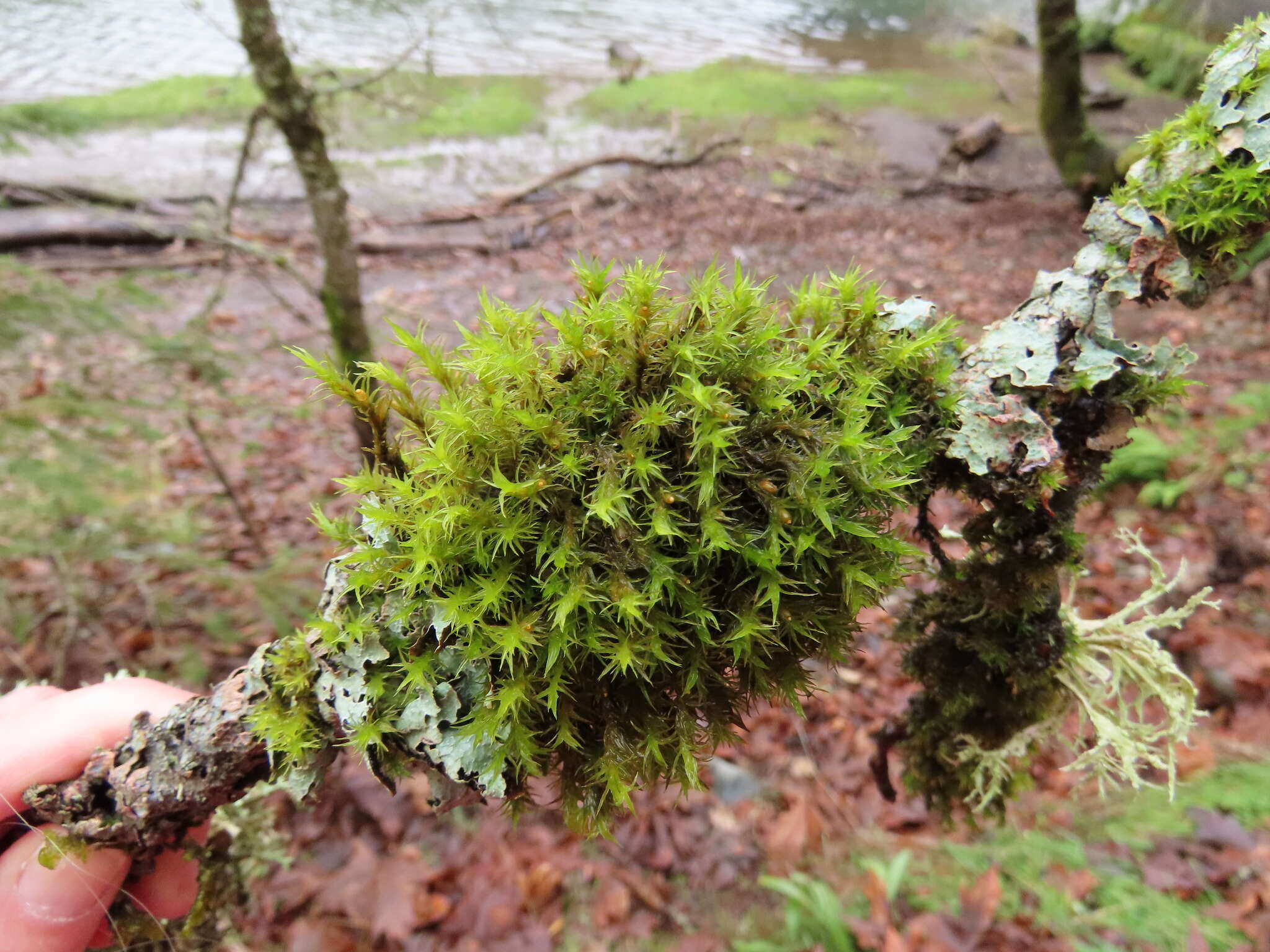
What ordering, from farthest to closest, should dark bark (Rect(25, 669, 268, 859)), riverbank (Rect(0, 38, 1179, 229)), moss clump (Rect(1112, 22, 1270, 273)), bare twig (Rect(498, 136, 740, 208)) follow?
bare twig (Rect(498, 136, 740, 208)) → riverbank (Rect(0, 38, 1179, 229)) → dark bark (Rect(25, 669, 268, 859)) → moss clump (Rect(1112, 22, 1270, 273))

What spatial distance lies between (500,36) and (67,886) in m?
8.18

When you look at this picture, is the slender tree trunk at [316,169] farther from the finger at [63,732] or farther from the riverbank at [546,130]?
the riverbank at [546,130]

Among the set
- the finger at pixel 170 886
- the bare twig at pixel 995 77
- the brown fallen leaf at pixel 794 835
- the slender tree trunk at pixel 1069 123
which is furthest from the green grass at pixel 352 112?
the finger at pixel 170 886

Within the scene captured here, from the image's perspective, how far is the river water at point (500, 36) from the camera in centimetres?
1173

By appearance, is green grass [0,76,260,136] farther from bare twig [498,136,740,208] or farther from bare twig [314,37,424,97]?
bare twig [314,37,424,97]

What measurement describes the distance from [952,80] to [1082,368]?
20.3 m

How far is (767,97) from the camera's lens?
50.1 feet

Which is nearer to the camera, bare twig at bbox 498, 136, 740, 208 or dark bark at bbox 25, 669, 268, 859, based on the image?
dark bark at bbox 25, 669, 268, 859

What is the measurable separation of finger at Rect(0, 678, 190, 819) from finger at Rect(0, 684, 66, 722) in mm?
28

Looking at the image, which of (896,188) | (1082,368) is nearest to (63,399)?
(1082,368)

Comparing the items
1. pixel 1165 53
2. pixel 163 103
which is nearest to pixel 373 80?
pixel 163 103

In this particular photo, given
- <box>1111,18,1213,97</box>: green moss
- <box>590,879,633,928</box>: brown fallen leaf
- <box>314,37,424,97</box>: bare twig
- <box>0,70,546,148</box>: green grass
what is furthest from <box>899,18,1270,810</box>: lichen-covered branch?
<box>0,70,546,148</box>: green grass

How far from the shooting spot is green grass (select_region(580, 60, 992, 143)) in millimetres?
14383

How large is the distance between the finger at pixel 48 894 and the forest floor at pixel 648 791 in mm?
711
